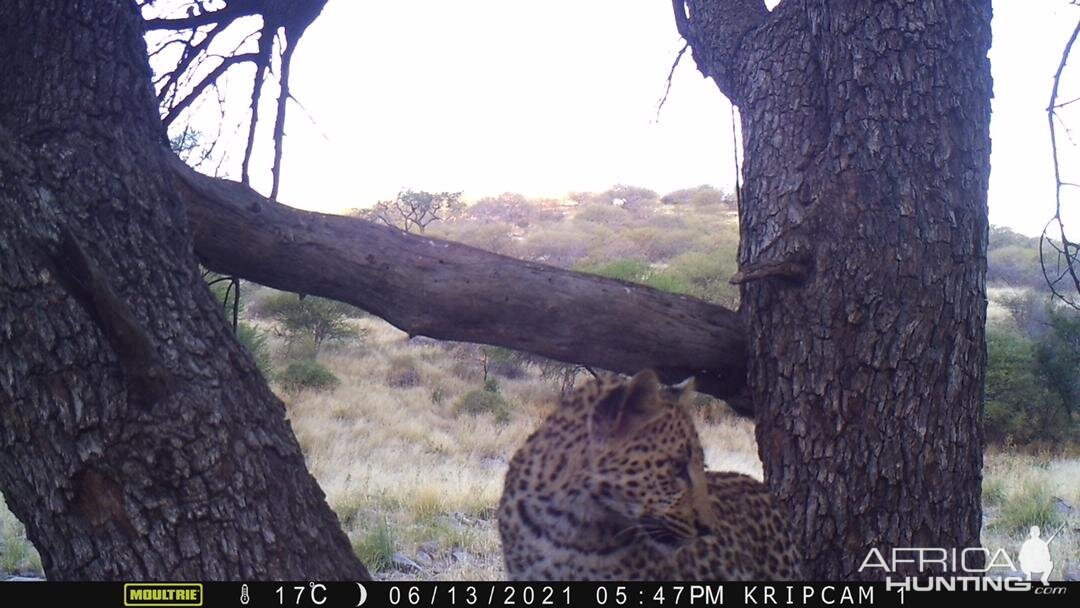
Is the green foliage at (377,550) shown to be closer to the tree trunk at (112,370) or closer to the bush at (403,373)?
the tree trunk at (112,370)

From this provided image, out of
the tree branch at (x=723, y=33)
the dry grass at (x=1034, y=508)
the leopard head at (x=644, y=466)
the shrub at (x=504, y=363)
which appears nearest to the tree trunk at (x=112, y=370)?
the leopard head at (x=644, y=466)

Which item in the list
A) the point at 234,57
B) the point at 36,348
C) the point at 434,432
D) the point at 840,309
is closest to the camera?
the point at 36,348

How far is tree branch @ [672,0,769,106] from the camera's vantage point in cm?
387

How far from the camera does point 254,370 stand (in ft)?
8.59

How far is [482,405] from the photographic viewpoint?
13.7 meters

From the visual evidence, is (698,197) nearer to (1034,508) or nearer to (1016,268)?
(1016,268)

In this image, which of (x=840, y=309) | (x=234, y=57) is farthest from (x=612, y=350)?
(x=234, y=57)

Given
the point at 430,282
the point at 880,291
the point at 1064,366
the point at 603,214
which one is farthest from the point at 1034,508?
the point at 603,214

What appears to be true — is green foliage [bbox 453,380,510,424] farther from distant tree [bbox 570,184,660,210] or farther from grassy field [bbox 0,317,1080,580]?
distant tree [bbox 570,184,660,210]

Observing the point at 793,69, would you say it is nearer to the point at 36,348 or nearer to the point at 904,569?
the point at 904,569

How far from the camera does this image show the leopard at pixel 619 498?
82.6 inches

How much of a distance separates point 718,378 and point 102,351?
2155 mm

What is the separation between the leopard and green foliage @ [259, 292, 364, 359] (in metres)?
17.1

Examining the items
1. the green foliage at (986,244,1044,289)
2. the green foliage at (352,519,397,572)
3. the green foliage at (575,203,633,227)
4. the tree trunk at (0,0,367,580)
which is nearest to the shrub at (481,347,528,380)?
the green foliage at (352,519,397,572)
